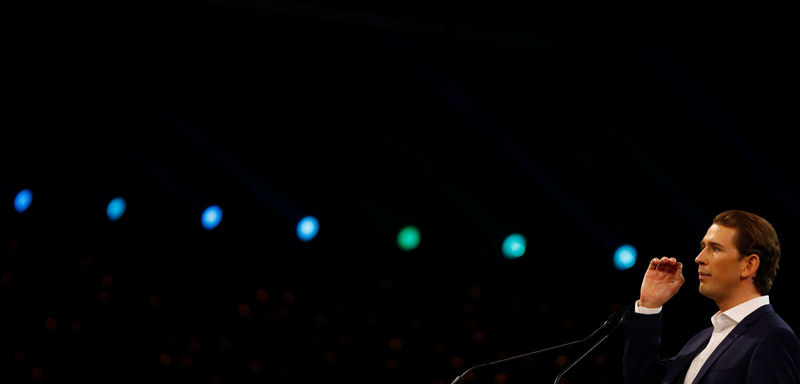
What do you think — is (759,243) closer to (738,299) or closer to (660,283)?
(738,299)

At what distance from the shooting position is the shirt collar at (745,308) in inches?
90.2

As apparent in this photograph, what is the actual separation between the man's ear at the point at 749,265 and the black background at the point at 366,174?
1.99m

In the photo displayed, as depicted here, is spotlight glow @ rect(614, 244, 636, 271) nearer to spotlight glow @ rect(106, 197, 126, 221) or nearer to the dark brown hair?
the dark brown hair

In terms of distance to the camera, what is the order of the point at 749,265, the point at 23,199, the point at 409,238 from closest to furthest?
the point at 749,265 → the point at 409,238 → the point at 23,199

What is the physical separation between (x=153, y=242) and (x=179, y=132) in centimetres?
67

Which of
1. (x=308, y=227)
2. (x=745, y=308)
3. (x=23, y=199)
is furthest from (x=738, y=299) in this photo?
(x=23, y=199)

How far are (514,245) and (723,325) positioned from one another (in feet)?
7.91

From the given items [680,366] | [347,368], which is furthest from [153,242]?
[680,366]

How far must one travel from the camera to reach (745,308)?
230 centimetres

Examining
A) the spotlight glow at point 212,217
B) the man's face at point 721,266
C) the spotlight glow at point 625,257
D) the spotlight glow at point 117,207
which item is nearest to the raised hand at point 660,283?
the man's face at point 721,266

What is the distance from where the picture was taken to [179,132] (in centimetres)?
512

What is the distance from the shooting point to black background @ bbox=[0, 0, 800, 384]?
4.36 metres

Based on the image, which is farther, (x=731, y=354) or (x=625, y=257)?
(x=625, y=257)

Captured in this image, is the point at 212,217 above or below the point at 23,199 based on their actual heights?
below
